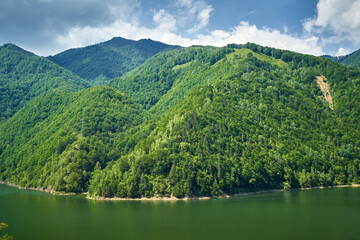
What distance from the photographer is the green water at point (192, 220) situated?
259 ft

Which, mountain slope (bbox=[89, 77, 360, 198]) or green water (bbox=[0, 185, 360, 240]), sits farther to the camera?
mountain slope (bbox=[89, 77, 360, 198])

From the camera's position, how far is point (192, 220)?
93.5 metres

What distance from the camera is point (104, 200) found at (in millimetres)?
145625

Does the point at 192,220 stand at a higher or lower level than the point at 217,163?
lower

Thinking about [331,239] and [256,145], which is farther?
[256,145]

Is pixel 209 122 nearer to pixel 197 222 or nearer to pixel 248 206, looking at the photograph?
pixel 248 206

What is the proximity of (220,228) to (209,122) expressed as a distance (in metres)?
113

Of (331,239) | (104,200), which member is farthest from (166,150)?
(331,239)

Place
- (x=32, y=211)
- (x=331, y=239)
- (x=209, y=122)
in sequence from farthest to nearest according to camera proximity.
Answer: (x=209, y=122) → (x=32, y=211) → (x=331, y=239)

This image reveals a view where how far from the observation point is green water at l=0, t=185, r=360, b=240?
259 feet

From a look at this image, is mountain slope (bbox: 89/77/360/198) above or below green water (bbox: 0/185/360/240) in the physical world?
above

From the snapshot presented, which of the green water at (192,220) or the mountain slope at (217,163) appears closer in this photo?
the green water at (192,220)

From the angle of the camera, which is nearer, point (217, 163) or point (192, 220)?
point (192, 220)

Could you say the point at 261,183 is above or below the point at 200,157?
below
